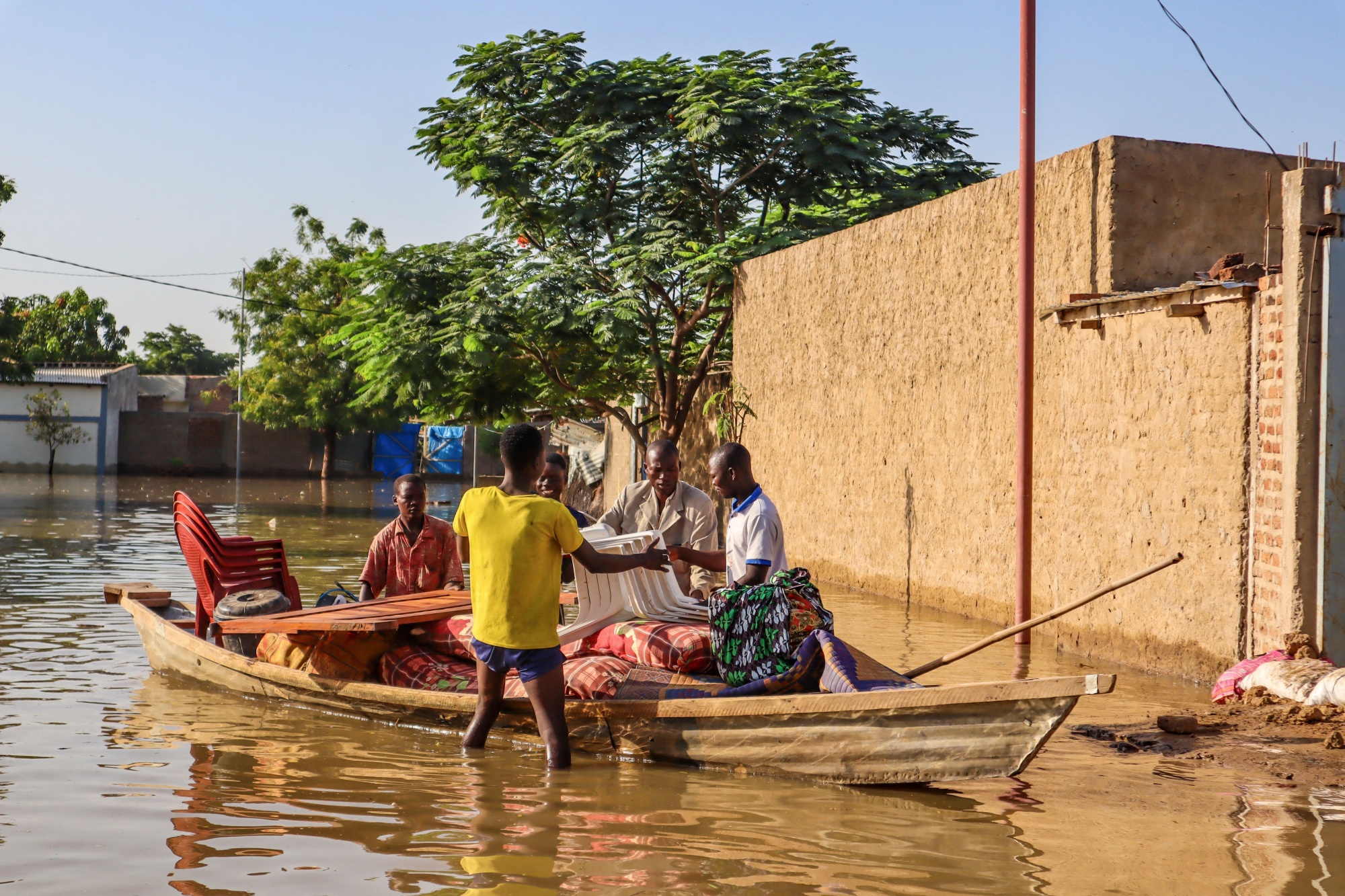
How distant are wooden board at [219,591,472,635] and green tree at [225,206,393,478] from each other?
29.4m

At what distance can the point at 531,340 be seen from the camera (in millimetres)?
18078

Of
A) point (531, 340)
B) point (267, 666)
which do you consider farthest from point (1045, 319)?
point (531, 340)

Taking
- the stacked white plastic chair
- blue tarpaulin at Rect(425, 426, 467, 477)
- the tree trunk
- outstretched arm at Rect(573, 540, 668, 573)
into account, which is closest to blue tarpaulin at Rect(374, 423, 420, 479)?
blue tarpaulin at Rect(425, 426, 467, 477)

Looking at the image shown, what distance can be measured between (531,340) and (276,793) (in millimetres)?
12657

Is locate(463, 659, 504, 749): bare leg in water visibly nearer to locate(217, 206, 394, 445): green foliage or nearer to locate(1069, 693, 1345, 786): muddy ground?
locate(1069, 693, 1345, 786): muddy ground

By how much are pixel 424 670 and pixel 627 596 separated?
1416mm

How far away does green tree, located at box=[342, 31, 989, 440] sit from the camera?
57.2 ft

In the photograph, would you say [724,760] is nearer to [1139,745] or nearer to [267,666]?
[1139,745]

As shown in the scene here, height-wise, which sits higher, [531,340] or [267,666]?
[531,340]

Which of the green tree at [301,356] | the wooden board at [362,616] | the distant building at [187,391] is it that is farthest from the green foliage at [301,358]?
the wooden board at [362,616]

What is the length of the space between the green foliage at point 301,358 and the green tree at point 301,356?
20 mm

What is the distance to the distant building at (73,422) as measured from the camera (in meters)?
39.8

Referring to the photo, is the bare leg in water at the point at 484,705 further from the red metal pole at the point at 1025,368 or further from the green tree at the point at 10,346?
the green tree at the point at 10,346

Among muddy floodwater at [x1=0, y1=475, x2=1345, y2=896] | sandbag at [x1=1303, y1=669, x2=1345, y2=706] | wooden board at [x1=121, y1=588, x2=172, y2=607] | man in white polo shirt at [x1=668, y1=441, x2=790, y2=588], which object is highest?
man in white polo shirt at [x1=668, y1=441, x2=790, y2=588]
